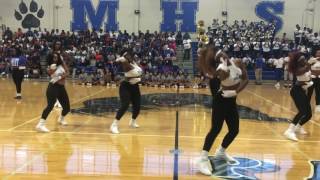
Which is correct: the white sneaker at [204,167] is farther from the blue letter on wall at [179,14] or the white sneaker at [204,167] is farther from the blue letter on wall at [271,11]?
the blue letter on wall at [271,11]

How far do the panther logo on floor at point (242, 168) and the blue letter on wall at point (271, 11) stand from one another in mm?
26794

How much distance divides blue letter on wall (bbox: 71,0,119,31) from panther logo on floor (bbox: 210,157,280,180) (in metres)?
27.4

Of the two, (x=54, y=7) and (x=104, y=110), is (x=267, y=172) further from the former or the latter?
(x=54, y=7)

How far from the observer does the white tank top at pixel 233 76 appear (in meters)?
6.34

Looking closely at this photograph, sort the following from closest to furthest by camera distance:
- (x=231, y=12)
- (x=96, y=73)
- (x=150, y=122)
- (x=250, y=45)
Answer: (x=150, y=122), (x=96, y=73), (x=250, y=45), (x=231, y=12)

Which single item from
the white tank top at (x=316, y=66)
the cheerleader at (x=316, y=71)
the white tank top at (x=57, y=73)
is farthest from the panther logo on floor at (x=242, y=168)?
the white tank top at (x=316, y=66)

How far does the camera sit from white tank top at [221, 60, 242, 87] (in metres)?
6.34

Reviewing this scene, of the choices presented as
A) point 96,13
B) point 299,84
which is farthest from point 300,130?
point 96,13

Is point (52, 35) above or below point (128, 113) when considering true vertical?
above

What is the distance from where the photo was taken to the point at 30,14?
111 ft

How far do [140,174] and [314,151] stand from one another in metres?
3.46

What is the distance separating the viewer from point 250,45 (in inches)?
1123

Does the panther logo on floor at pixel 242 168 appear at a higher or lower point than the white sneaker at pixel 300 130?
higher

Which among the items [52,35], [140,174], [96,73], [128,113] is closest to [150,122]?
[128,113]
